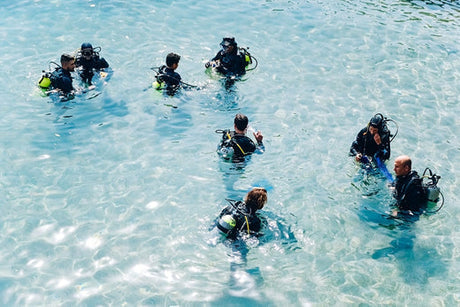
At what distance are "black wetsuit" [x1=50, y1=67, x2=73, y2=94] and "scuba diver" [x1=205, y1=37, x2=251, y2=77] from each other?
11.2 ft

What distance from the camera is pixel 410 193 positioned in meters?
7.00

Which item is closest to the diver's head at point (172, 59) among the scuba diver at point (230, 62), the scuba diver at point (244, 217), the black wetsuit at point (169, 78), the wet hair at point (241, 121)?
the black wetsuit at point (169, 78)

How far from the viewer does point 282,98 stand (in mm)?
10828

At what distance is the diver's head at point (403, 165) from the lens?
699cm

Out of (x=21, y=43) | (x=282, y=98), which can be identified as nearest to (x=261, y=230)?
(x=282, y=98)

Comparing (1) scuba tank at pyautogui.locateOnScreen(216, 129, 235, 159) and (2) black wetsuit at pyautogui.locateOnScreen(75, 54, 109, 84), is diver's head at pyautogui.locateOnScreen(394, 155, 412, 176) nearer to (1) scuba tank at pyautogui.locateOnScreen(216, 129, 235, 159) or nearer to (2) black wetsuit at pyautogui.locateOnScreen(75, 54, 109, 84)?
(1) scuba tank at pyautogui.locateOnScreen(216, 129, 235, 159)

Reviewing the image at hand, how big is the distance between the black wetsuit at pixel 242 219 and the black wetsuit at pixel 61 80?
17.5 ft

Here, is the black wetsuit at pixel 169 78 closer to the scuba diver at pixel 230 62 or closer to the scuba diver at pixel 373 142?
the scuba diver at pixel 230 62

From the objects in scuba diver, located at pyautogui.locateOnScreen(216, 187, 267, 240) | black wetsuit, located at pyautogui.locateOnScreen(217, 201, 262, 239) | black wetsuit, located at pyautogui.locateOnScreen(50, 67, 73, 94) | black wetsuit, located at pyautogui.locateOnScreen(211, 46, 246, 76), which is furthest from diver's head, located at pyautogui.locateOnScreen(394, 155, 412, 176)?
black wetsuit, located at pyautogui.locateOnScreen(50, 67, 73, 94)

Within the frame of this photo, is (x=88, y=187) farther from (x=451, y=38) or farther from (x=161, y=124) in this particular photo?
(x=451, y=38)

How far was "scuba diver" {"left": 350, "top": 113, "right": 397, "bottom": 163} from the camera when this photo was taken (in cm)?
809

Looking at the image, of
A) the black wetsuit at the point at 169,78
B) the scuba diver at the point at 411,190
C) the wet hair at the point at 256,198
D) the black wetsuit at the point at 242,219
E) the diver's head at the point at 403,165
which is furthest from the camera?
the black wetsuit at the point at 169,78

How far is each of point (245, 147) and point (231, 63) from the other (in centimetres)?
350

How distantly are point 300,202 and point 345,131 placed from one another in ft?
8.80
